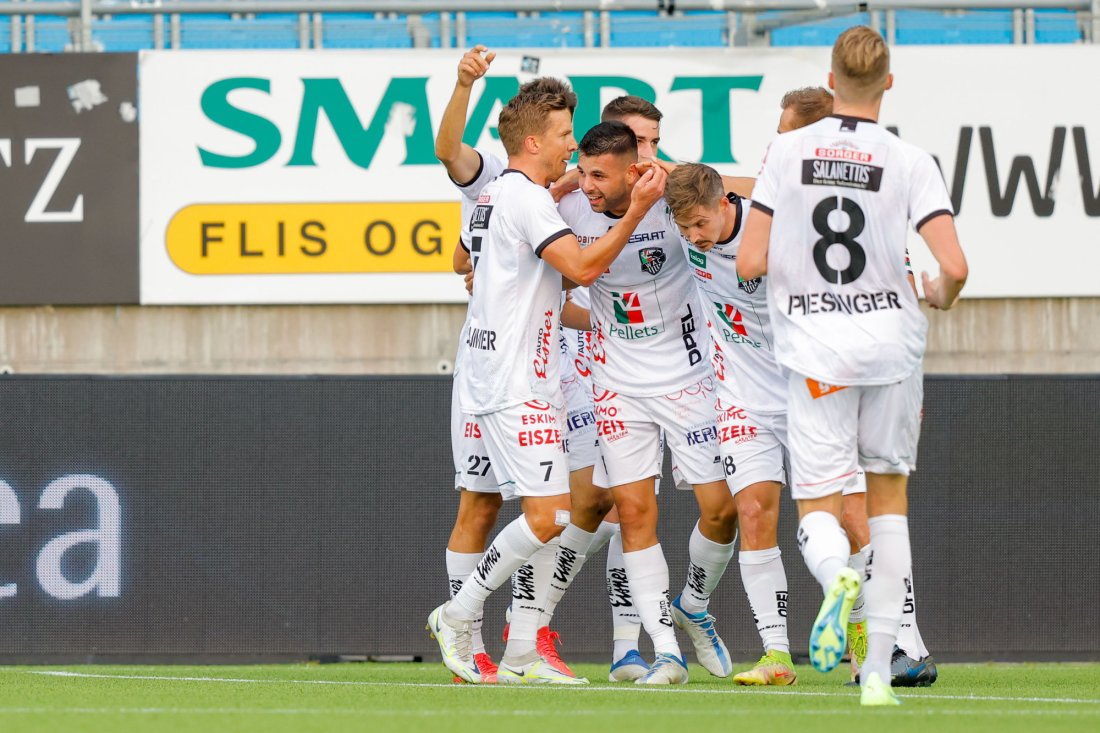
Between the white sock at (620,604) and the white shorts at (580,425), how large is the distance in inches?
14.2

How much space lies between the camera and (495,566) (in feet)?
19.1

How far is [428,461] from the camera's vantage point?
8.45 m

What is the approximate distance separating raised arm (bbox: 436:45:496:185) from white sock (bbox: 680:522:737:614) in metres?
1.67

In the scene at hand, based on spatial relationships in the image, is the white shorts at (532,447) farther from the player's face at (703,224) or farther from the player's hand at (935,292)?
the player's hand at (935,292)

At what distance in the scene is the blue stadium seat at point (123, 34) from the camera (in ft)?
39.4

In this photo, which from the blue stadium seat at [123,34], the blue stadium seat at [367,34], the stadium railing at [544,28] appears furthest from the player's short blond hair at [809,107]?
the blue stadium seat at [123,34]

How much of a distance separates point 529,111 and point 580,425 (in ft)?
4.43

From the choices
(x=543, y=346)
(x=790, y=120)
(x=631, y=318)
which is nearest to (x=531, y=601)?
(x=543, y=346)

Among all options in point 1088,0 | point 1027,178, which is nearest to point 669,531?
point 1027,178

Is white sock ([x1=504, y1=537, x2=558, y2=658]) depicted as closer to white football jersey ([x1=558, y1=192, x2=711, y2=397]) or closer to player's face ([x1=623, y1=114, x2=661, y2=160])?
white football jersey ([x1=558, y1=192, x2=711, y2=397])

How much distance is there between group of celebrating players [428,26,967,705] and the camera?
15.6 ft

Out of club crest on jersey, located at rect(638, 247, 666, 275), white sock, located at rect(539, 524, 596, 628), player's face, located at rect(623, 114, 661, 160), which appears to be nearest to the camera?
club crest on jersey, located at rect(638, 247, 666, 275)

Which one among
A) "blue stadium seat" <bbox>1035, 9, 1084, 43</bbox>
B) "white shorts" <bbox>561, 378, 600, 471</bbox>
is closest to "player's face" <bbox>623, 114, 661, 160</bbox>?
"white shorts" <bbox>561, 378, 600, 471</bbox>

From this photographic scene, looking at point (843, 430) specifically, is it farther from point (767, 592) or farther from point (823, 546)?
point (767, 592)
